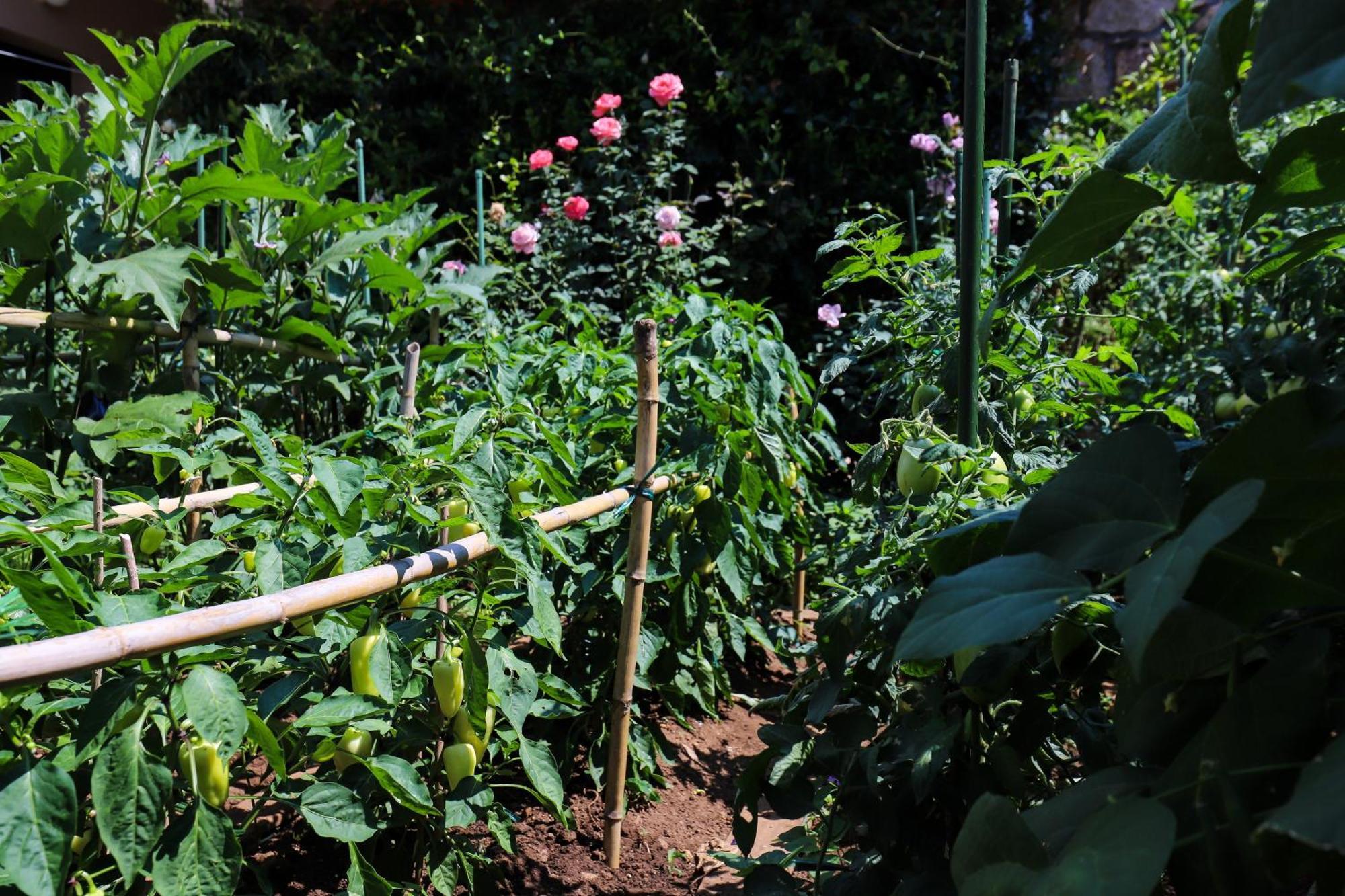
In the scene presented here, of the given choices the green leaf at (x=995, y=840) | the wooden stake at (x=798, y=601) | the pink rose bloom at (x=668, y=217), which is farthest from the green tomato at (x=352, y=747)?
the pink rose bloom at (x=668, y=217)

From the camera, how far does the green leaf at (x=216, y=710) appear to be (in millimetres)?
1015

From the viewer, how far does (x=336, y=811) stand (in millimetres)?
1263

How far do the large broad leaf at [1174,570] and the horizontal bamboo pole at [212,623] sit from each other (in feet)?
2.76

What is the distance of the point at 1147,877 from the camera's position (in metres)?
0.43

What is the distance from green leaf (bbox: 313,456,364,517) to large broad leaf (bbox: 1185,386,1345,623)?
3.31 ft

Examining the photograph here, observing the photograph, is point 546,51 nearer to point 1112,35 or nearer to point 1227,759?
point 1112,35

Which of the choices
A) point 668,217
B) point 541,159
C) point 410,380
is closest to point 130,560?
point 410,380

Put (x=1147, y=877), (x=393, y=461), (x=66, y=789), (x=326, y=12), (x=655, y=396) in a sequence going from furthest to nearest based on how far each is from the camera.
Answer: (x=326, y=12)
(x=655, y=396)
(x=393, y=461)
(x=66, y=789)
(x=1147, y=877)

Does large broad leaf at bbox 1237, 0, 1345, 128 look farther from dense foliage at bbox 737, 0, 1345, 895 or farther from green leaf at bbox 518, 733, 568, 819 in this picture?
green leaf at bbox 518, 733, 568, 819

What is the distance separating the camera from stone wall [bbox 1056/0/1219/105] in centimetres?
491

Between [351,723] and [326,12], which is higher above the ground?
[326,12]

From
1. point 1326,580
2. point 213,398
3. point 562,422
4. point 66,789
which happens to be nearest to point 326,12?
point 213,398

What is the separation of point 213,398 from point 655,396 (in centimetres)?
108

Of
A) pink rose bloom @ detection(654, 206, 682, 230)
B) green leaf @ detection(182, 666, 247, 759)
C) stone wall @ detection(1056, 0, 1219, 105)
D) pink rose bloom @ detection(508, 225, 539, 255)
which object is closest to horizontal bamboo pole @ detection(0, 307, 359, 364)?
green leaf @ detection(182, 666, 247, 759)
